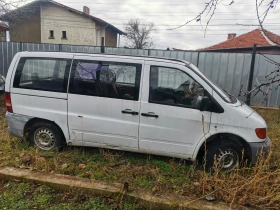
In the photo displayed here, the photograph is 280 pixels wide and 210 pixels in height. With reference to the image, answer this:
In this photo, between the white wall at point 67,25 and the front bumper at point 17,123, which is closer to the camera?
the front bumper at point 17,123

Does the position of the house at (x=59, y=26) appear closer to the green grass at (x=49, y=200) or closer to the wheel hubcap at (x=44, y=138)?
the wheel hubcap at (x=44, y=138)

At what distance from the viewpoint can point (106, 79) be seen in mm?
3523

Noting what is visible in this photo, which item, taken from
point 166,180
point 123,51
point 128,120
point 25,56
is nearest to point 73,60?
point 25,56

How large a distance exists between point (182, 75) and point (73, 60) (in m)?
1.82

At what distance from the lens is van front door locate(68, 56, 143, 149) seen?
11.2 feet

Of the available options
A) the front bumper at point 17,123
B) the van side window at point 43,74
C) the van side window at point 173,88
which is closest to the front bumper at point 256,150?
the van side window at point 173,88

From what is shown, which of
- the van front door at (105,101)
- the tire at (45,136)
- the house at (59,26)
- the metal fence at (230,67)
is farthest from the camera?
Answer: the house at (59,26)

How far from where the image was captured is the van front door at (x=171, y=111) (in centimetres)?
325

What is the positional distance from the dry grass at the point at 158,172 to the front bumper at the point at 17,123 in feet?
0.85

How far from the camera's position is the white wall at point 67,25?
24000 millimetres

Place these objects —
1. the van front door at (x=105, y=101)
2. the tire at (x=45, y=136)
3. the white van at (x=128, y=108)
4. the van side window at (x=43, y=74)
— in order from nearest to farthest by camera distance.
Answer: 1. the white van at (x=128, y=108)
2. the van front door at (x=105, y=101)
3. the van side window at (x=43, y=74)
4. the tire at (x=45, y=136)

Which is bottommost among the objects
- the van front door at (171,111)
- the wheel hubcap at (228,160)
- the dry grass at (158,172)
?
the dry grass at (158,172)

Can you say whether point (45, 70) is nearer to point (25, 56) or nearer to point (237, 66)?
point (25, 56)

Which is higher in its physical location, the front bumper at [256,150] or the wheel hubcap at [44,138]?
the front bumper at [256,150]
